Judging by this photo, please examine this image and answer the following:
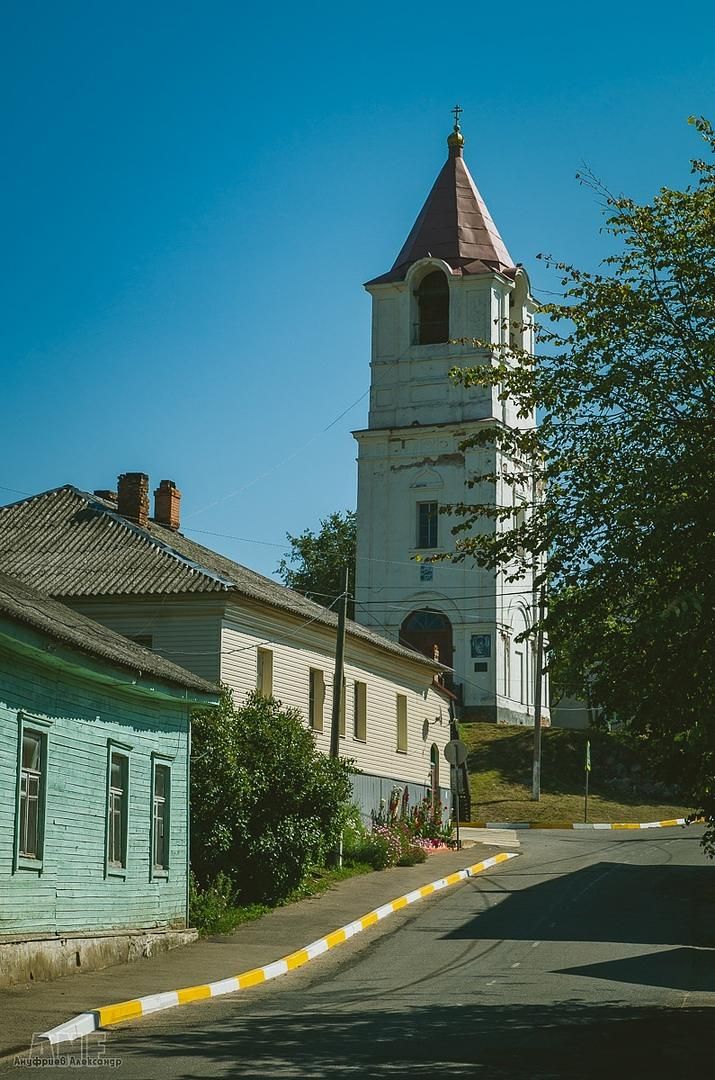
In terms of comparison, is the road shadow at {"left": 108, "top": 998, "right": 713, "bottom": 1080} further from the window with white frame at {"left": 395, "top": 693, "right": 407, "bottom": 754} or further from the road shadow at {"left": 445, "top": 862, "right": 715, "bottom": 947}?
the window with white frame at {"left": 395, "top": 693, "right": 407, "bottom": 754}

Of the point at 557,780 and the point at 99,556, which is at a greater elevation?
the point at 99,556

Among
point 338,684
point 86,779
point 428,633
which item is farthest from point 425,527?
point 86,779

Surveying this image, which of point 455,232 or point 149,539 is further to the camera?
point 455,232

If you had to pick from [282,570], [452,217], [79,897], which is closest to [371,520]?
[452,217]

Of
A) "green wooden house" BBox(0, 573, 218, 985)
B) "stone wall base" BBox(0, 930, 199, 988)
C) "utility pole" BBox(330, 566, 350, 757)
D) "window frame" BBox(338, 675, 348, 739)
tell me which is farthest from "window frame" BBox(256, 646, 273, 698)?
"stone wall base" BBox(0, 930, 199, 988)

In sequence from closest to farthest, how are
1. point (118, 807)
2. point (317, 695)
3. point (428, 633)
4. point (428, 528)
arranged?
1. point (118, 807)
2. point (317, 695)
3. point (428, 633)
4. point (428, 528)

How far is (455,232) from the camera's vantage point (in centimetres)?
5988

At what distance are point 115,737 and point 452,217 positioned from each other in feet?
151

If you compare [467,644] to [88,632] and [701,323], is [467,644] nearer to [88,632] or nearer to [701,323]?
[88,632]

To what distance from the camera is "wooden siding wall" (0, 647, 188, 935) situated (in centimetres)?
1478

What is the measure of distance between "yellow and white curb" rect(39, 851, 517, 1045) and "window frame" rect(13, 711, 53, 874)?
226 centimetres

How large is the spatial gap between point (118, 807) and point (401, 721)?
21790mm

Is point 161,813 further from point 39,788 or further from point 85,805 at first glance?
point 39,788

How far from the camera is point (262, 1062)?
963 cm
